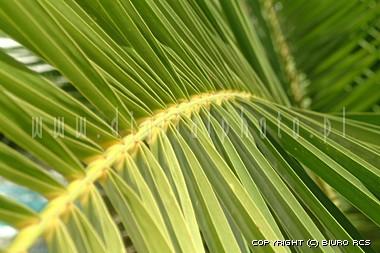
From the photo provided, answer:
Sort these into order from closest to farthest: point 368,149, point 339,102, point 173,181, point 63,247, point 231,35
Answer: point 63,247 < point 173,181 < point 368,149 < point 231,35 < point 339,102

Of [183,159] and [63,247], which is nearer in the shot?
[63,247]

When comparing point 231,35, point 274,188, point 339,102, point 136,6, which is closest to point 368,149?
point 274,188

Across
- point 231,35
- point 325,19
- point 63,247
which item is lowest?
point 63,247

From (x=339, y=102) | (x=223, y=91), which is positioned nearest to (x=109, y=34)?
(x=223, y=91)

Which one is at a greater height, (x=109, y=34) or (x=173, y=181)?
(x=109, y=34)

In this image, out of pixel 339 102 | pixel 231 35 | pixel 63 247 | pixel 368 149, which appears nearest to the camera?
pixel 63 247

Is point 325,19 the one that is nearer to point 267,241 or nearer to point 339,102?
point 339,102
